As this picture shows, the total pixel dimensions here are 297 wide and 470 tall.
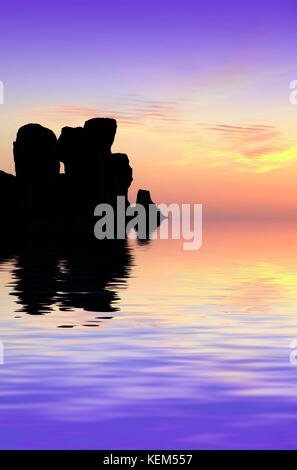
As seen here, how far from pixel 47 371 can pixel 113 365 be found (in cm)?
176

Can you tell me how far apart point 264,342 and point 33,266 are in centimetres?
3444

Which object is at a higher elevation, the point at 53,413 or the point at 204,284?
the point at 53,413

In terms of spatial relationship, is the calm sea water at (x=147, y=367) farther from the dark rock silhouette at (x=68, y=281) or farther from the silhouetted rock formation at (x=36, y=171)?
the silhouetted rock formation at (x=36, y=171)

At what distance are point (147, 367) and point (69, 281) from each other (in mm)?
24487

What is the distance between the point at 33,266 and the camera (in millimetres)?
55469

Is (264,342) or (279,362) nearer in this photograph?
(279,362)

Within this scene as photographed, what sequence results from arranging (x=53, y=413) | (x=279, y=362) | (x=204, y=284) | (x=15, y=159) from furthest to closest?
(x=15, y=159), (x=204, y=284), (x=279, y=362), (x=53, y=413)

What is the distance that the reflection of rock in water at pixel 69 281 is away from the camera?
106 feet

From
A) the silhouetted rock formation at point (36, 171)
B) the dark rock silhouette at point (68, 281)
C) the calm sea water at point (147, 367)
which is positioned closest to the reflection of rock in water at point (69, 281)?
the dark rock silhouette at point (68, 281)

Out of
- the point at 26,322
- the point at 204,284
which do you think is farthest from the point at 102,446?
the point at 204,284

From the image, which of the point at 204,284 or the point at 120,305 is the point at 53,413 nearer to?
the point at 120,305

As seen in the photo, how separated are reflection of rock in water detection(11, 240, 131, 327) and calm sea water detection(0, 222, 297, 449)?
15 centimetres

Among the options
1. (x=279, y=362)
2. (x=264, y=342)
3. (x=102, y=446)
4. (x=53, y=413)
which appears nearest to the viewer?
(x=102, y=446)

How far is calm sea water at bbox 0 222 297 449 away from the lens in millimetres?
13703
